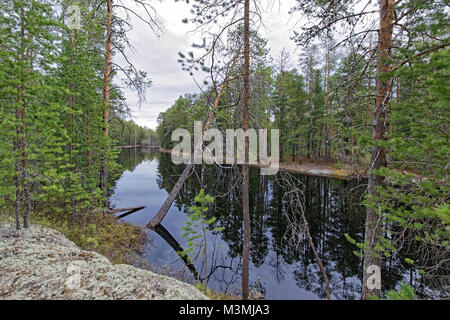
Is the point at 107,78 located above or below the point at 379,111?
above

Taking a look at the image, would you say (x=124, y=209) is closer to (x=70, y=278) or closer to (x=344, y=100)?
(x=70, y=278)

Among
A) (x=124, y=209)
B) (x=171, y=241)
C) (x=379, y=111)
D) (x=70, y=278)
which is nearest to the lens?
(x=70, y=278)

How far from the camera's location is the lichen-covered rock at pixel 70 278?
288 centimetres

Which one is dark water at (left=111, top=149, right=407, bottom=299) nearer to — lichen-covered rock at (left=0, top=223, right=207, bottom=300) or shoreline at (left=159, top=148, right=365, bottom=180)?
lichen-covered rock at (left=0, top=223, right=207, bottom=300)

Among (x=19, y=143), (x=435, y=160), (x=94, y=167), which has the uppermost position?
(x=19, y=143)

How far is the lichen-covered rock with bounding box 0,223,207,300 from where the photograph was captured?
9.45ft

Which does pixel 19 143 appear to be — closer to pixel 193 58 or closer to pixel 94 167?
pixel 94 167

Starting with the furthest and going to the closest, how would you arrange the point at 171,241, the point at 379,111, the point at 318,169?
1. the point at 318,169
2. the point at 171,241
3. the point at 379,111

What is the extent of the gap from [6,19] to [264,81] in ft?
20.4

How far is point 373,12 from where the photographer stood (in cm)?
404

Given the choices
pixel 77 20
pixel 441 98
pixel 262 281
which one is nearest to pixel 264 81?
pixel 441 98

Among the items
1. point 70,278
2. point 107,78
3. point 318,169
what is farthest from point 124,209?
point 318,169

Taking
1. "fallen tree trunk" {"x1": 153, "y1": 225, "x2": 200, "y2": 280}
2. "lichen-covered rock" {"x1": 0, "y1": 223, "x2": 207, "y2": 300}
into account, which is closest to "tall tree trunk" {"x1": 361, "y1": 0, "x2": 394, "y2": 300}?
"lichen-covered rock" {"x1": 0, "y1": 223, "x2": 207, "y2": 300}

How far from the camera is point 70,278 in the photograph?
311 cm
